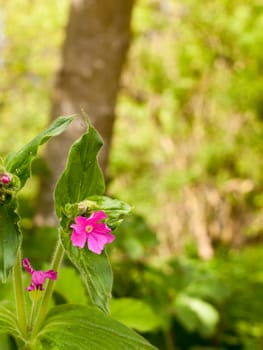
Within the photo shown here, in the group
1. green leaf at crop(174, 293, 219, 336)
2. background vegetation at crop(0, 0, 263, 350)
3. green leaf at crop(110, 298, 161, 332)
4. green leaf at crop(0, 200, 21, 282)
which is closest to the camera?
green leaf at crop(0, 200, 21, 282)

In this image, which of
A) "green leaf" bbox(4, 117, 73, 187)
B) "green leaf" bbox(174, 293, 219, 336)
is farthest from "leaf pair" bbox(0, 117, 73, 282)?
"green leaf" bbox(174, 293, 219, 336)

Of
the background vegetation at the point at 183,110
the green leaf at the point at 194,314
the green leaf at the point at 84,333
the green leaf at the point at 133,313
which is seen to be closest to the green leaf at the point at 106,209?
the green leaf at the point at 84,333

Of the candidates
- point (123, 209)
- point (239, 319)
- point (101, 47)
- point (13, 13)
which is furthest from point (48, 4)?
point (123, 209)

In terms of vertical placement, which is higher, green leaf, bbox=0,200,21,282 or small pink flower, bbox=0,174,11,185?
small pink flower, bbox=0,174,11,185

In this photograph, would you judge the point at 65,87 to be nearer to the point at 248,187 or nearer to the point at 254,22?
the point at 254,22

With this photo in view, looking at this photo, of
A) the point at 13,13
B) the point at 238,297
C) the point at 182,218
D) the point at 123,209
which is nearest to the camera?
the point at 123,209

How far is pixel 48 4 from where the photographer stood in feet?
20.7

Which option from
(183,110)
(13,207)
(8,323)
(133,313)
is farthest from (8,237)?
(183,110)

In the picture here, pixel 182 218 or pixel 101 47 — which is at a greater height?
pixel 101 47

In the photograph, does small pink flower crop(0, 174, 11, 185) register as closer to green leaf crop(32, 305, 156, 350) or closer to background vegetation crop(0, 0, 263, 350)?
green leaf crop(32, 305, 156, 350)

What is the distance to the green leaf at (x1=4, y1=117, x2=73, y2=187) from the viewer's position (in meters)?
0.86

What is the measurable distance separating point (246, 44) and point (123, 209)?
12.8 ft

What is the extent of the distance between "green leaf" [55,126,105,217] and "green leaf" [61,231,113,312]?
0.05 m

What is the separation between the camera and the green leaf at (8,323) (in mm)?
868
